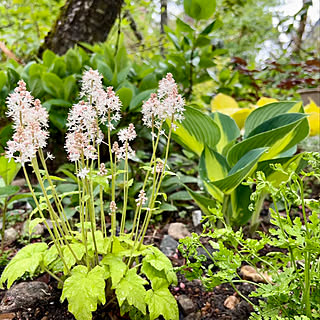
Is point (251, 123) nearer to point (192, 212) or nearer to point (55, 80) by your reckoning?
point (192, 212)

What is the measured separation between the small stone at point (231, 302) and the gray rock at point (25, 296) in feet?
2.10

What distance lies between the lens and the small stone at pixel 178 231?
1.57m

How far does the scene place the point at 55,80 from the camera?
1688mm

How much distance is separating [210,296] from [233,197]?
458mm

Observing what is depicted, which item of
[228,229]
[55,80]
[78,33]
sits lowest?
[228,229]

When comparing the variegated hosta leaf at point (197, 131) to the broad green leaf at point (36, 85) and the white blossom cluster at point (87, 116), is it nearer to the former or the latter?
the white blossom cluster at point (87, 116)

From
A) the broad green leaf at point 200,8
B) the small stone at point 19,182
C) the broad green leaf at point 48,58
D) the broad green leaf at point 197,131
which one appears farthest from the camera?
the small stone at point 19,182

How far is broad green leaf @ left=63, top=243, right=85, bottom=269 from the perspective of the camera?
0.96 metres

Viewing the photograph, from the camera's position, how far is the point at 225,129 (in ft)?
5.24

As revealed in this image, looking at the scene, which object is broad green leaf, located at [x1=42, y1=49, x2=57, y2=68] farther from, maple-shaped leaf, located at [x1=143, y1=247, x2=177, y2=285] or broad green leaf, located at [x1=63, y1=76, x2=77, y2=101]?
maple-shaped leaf, located at [x1=143, y1=247, x2=177, y2=285]

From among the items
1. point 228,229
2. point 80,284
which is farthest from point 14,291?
point 228,229

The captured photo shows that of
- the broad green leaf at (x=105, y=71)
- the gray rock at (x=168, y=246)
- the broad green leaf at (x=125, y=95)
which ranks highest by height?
the broad green leaf at (x=105, y=71)

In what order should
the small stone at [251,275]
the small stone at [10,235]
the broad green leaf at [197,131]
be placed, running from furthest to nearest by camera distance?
the small stone at [10,235] → the broad green leaf at [197,131] → the small stone at [251,275]

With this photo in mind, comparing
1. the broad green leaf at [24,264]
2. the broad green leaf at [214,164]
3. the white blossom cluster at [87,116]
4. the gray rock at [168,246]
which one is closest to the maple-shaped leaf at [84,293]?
the broad green leaf at [24,264]
